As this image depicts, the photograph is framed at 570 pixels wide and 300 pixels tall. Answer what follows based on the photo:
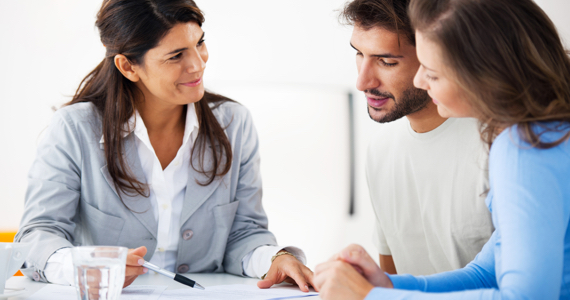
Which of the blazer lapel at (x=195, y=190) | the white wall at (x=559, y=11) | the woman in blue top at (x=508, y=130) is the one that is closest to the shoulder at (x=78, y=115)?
the blazer lapel at (x=195, y=190)

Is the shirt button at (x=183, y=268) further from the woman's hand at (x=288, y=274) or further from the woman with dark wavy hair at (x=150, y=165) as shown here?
the woman's hand at (x=288, y=274)

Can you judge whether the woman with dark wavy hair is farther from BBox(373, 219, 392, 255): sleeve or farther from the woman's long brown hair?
BBox(373, 219, 392, 255): sleeve

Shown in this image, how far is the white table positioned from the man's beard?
1.96ft

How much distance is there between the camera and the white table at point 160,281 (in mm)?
1005

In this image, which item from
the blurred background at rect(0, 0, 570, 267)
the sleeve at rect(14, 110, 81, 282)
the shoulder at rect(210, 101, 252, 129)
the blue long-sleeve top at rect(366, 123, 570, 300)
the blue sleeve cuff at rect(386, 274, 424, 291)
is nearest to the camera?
the blue long-sleeve top at rect(366, 123, 570, 300)

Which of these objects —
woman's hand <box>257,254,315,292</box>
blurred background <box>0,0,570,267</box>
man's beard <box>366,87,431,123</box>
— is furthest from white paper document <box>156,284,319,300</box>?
blurred background <box>0,0,570,267</box>

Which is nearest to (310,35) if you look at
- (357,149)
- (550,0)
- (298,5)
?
(298,5)

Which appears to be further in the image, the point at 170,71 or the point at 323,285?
the point at 170,71

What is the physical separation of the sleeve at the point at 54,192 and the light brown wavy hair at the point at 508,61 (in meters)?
0.96

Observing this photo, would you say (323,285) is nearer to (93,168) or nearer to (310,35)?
(93,168)

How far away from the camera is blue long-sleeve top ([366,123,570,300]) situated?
62 centimetres

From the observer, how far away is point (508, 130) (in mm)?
700

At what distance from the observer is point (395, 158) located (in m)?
1.47

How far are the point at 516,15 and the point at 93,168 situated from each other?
1110 mm
